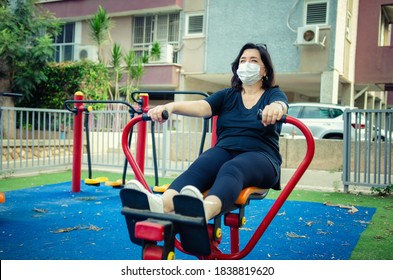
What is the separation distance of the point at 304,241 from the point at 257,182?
1.08 meters

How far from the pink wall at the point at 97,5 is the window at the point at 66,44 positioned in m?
0.57

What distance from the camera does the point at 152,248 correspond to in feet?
5.52

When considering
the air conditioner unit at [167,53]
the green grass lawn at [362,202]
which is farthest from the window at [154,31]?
the green grass lawn at [362,202]

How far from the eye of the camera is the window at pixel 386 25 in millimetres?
13296

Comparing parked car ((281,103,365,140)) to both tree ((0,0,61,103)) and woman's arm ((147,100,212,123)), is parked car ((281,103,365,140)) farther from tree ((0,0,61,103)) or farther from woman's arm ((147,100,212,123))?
woman's arm ((147,100,212,123))

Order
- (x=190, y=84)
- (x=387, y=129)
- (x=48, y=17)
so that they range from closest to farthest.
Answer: (x=387, y=129)
(x=48, y=17)
(x=190, y=84)

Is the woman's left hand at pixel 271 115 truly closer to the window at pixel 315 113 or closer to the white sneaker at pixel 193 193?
the white sneaker at pixel 193 193

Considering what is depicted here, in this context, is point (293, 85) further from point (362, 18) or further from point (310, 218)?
point (310, 218)

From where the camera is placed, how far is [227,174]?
186 centimetres

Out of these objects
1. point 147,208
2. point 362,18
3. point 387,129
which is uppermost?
point 362,18

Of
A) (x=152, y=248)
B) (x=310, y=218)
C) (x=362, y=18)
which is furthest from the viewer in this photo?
(x=362, y=18)

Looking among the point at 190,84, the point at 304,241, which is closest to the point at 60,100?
the point at 190,84

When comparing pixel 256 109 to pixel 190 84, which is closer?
pixel 256 109

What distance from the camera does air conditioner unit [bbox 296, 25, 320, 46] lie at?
1109cm
